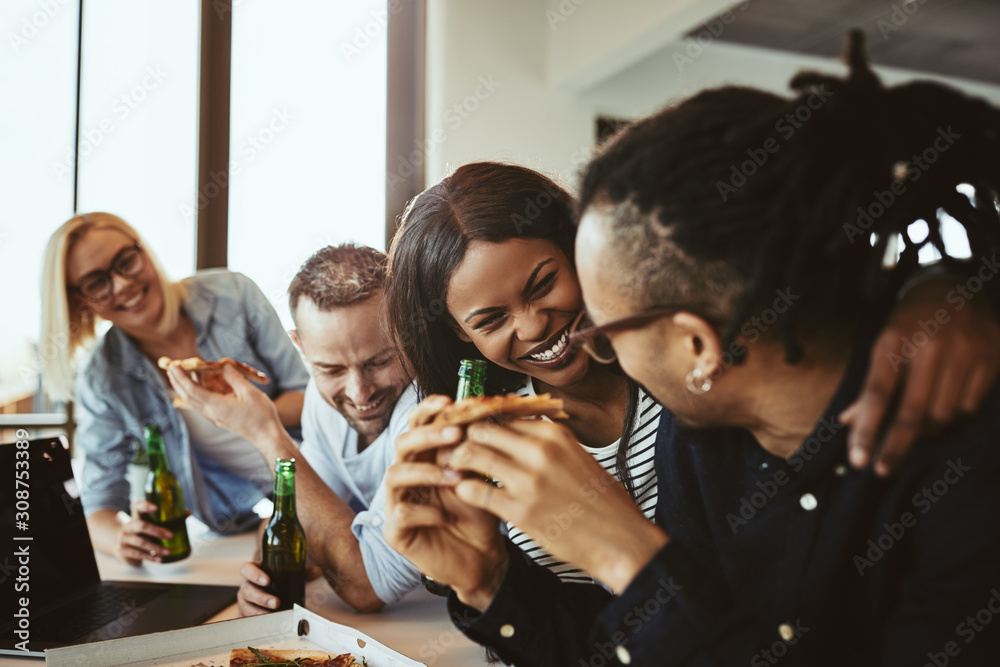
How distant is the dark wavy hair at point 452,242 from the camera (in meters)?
1.34

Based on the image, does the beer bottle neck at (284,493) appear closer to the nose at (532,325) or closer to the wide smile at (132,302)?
the nose at (532,325)

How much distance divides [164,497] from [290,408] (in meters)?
0.49

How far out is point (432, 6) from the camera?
431cm

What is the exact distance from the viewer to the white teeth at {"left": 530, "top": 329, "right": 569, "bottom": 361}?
4.32 feet

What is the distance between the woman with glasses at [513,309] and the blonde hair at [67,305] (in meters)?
1.36

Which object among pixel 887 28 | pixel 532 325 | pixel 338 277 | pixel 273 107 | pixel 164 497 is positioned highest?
pixel 887 28

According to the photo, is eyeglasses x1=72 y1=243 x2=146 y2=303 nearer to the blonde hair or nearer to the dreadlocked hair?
the blonde hair

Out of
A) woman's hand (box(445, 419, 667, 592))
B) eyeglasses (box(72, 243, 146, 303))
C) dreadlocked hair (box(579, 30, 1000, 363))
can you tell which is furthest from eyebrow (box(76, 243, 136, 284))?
dreadlocked hair (box(579, 30, 1000, 363))

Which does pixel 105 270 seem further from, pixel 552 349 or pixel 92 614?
pixel 552 349

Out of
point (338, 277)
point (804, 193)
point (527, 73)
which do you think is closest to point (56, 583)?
point (338, 277)

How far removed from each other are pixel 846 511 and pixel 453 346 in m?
0.77

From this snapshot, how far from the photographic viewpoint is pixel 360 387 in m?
1.64

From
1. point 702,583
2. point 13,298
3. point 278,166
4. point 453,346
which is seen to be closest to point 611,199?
point 702,583

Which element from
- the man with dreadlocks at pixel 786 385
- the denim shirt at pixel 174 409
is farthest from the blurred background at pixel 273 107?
the man with dreadlocks at pixel 786 385
